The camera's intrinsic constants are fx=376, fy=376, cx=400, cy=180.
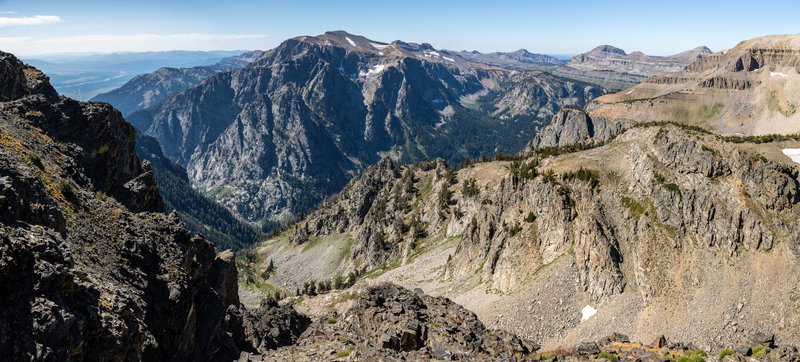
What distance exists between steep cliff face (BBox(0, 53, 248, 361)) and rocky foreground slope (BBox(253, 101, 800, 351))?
139 feet

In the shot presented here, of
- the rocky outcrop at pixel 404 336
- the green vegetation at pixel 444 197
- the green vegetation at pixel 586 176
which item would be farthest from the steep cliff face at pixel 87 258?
the green vegetation at pixel 444 197

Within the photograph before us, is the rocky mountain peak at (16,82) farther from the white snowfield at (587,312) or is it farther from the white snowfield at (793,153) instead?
the white snowfield at (793,153)

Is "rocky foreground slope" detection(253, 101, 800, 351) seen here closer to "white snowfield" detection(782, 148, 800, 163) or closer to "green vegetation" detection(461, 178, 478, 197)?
"white snowfield" detection(782, 148, 800, 163)

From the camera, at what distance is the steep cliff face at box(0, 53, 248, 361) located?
52.5 ft

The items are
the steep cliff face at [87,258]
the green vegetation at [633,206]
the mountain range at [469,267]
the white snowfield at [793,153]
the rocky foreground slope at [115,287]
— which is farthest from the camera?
the green vegetation at [633,206]

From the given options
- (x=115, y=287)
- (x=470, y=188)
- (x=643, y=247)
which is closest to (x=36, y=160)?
(x=115, y=287)

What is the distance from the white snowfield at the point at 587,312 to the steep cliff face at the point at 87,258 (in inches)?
1760

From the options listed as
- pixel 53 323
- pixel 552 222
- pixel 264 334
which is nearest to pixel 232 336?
pixel 264 334

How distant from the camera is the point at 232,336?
33375mm

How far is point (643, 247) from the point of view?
55125 millimetres

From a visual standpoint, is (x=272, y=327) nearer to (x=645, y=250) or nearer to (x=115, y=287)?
(x=115, y=287)

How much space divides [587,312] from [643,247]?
13075 millimetres

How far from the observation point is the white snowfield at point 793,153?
191 feet

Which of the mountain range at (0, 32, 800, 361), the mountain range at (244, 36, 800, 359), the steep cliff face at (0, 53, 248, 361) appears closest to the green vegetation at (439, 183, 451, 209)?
the mountain range at (0, 32, 800, 361)
